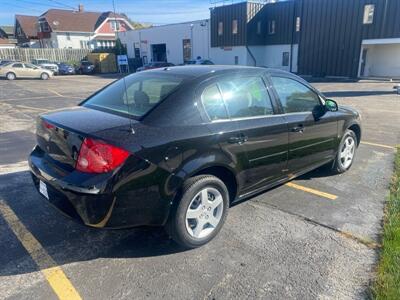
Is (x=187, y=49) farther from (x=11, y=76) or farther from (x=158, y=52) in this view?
(x=11, y=76)

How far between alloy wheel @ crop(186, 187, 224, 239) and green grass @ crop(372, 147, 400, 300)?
144cm

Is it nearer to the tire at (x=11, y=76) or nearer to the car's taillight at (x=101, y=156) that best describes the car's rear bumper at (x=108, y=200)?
the car's taillight at (x=101, y=156)

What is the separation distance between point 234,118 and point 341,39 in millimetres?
27739

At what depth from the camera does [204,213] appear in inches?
126

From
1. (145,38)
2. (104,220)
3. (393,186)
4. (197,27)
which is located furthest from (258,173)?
(145,38)

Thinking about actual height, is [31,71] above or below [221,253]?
above

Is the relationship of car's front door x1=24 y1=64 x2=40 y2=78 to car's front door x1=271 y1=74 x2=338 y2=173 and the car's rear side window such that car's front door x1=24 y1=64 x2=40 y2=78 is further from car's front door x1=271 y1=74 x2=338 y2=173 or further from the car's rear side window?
the car's rear side window

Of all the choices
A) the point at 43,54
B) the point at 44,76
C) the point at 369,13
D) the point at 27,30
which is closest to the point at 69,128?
the point at 369,13

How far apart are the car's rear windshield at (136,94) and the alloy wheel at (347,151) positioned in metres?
3.01

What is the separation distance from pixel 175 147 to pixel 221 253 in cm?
109

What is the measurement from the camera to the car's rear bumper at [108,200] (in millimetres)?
2602

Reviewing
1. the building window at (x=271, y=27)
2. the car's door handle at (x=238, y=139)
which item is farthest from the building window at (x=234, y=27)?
the car's door handle at (x=238, y=139)

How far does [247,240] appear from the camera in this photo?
3330mm

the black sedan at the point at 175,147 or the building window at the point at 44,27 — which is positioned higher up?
the building window at the point at 44,27
